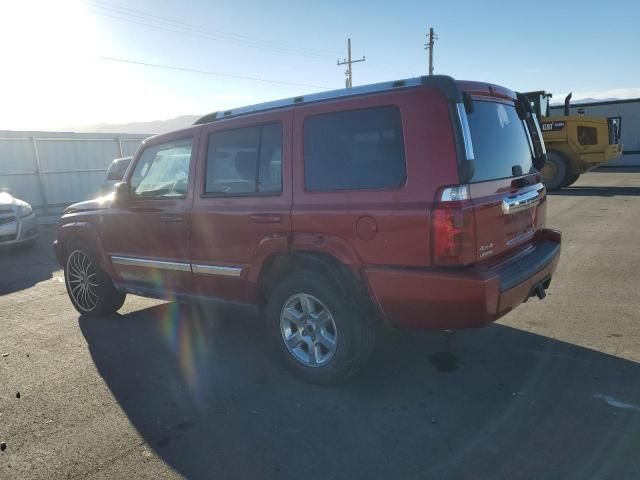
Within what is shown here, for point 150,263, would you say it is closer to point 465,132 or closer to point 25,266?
point 465,132

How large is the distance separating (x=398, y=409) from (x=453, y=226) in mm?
1259

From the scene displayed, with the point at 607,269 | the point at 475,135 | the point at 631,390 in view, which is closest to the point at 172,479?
the point at 475,135

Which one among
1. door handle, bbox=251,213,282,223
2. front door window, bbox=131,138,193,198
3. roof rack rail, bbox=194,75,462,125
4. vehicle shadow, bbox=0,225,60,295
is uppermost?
roof rack rail, bbox=194,75,462,125

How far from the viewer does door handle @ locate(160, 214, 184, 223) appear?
411 centimetres

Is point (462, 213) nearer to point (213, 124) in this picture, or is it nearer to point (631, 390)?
point (631, 390)

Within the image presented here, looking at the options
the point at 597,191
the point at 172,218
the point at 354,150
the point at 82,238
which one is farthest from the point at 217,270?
the point at 597,191

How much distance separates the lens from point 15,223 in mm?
9039

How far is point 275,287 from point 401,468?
1.59m

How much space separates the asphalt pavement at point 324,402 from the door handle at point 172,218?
94cm

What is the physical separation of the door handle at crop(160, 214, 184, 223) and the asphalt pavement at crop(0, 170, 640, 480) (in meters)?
0.94

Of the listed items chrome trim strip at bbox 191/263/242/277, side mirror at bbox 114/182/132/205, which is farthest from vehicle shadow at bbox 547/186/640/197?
side mirror at bbox 114/182/132/205

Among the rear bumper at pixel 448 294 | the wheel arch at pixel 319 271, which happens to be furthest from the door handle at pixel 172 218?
the rear bumper at pixel 448 294

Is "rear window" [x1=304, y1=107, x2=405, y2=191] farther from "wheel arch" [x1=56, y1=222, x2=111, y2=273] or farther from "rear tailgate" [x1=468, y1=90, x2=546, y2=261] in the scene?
"wheel arch" [x1=56, y1=222, x2=111, y2=273]

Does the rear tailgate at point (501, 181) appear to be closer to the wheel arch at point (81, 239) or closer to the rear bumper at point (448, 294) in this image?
the rear bumper at point (448, 294)
